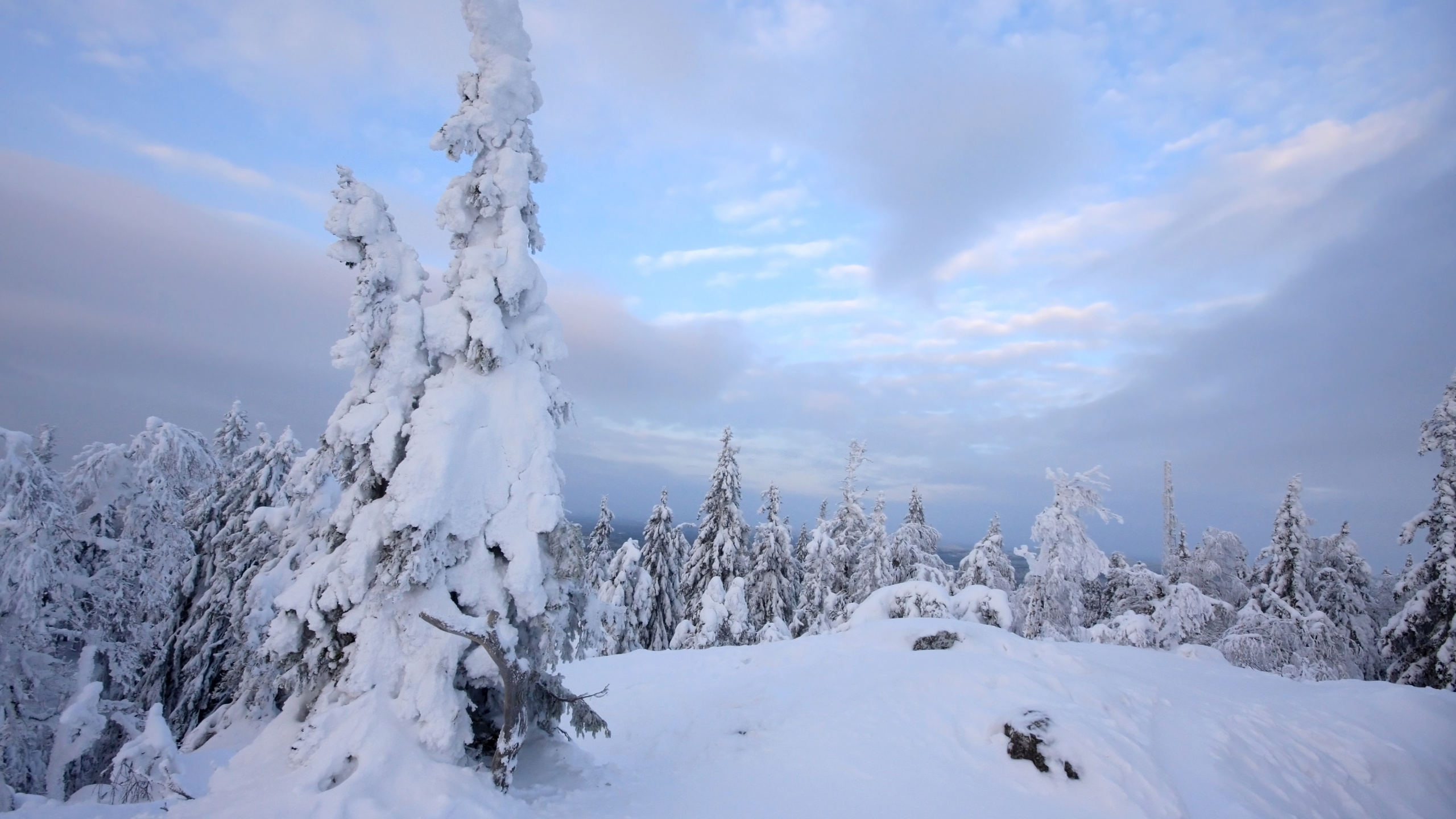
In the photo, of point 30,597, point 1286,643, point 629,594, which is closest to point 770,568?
point 629,594

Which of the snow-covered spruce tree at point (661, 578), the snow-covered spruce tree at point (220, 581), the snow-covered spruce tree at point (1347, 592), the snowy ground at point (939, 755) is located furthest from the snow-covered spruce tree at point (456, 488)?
the snow-covered spruce tree at point (1347, 592)

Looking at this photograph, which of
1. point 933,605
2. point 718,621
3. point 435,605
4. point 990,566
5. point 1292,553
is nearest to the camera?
point 435,605

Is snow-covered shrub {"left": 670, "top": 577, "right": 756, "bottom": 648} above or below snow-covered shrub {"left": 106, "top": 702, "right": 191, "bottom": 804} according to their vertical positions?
below

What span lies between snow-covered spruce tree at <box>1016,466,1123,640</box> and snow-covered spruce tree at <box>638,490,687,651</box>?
17133mm

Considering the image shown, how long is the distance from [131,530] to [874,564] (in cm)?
2666

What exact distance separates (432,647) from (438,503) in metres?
1.90

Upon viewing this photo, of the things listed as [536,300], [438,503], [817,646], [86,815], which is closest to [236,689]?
[86,815]

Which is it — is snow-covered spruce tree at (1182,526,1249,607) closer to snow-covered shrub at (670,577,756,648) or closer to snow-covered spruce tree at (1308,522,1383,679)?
snow-covered spruce tree at (1308,522,1383,679)

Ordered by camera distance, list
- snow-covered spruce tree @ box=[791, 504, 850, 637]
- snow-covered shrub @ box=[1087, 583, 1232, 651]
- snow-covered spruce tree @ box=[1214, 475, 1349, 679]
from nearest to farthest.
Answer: snow-covered spruce tree @ box=[1214, 475, 1349, 679], snow-covered shrub @ box=[1087, 583, 1232, 651], snow-covered spruce tree @ box=[791, 504, 850, 637]

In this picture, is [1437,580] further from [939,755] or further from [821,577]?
[821,577]

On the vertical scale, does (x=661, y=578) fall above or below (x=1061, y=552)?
below

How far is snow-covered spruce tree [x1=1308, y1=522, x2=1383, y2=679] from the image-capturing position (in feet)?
80.5

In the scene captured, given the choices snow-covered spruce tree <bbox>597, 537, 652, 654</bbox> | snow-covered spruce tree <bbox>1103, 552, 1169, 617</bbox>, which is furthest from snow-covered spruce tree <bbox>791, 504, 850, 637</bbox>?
snow-covered spruce tree <bbox>1103, 552, 1169, 617</bbox>

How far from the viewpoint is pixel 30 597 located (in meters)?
11.2
